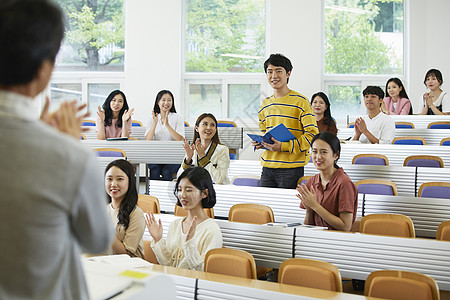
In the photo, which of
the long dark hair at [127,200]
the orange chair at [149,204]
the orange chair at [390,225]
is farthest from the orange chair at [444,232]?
the orange chair at [149,204]

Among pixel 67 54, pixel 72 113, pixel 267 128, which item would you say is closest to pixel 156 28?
pixel 67 54

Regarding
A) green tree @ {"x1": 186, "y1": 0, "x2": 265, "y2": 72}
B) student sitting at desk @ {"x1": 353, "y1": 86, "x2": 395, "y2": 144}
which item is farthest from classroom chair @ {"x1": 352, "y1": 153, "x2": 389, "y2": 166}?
green tree @ {"x1": 186, "y1": 0, "x2": 265, "y2": 72}

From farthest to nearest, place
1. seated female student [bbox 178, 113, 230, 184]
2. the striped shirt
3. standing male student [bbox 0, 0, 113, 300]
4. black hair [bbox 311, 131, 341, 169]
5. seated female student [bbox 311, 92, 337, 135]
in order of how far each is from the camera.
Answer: seated female student [bbox 311, 92, 337, 135], seated female student [bbox 178, 113, 230, 184], the striped shirt, black hair [bbox 311, 131, 341, 169], standing male student [bbox 0, 0, 113, 300]

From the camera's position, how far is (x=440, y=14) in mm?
10180

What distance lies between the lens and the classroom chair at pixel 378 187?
14.3ft

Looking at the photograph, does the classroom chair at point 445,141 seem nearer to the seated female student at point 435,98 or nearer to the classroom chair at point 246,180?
the seated female student at point 435,98

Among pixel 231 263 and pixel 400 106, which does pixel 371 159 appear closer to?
pixel 400 106

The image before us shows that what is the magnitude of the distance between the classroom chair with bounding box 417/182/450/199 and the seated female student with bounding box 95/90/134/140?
3601mm

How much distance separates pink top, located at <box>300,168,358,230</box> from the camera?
3342mm

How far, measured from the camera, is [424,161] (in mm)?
5289

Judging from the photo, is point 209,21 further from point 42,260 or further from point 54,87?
point 42,260

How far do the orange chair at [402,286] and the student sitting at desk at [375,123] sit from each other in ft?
12.2

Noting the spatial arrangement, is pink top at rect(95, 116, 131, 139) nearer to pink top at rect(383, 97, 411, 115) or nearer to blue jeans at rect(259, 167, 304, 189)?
blue jeans at rect(259, 167, 304, 189)

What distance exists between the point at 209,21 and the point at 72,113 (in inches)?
374
